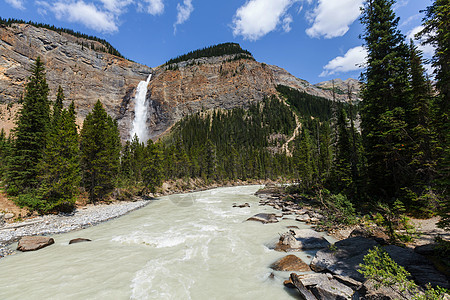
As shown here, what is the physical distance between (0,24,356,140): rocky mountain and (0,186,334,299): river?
116m

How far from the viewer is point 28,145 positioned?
66.4 feet

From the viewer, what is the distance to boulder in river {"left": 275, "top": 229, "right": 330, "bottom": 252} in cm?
909

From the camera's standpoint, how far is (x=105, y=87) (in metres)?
126

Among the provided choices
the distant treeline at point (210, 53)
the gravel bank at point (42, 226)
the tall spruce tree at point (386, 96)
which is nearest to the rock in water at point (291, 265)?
the tall spruce tree at point (386, 96)

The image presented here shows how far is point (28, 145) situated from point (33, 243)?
1577 centimetres

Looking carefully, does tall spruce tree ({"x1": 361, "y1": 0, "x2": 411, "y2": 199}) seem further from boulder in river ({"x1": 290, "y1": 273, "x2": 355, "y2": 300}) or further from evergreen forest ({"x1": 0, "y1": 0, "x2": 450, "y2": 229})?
Answer: boulder in river ({"x1": 290, "y1": 273, "x2": 355, "y2": 300})

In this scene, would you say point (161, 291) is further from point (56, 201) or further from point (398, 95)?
point (398, 95)

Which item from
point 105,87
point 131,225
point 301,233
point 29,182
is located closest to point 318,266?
point 301,233

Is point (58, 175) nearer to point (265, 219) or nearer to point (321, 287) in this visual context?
point (265, 219)

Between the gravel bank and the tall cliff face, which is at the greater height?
the tall cliff face

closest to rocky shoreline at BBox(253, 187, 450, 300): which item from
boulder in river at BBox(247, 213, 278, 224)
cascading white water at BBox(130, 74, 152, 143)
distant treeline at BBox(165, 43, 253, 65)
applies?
boulder in river at BBox(247, 213, 278, 224)

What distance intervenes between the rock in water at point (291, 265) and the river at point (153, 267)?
12.2 inches

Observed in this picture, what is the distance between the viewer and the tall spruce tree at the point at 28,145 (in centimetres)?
1875

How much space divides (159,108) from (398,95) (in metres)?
137
